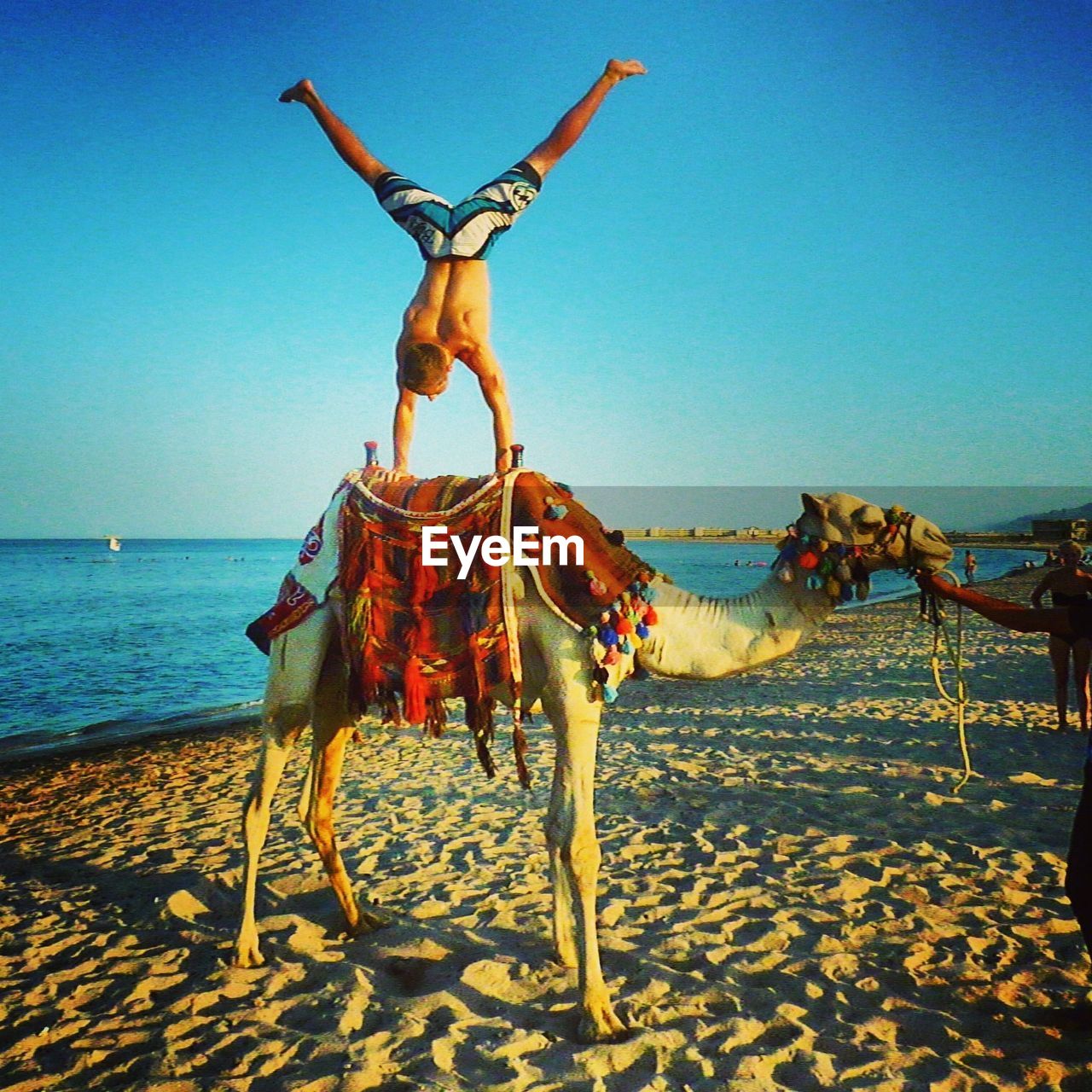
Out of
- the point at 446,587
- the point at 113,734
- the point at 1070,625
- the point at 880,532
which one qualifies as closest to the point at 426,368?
the point at 446,587

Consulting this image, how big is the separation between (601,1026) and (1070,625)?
2.65 meters

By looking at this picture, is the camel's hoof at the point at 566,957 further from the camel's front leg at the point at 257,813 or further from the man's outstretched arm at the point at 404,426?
the man's outstretched arm at the point at 404,426

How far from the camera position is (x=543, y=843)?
19.8 ft

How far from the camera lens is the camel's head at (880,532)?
3.36 metres

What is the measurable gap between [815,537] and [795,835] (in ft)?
11.3

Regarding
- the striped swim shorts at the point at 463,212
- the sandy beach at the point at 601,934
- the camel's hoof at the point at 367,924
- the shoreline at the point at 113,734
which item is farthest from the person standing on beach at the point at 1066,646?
the shoreline at the point at 113,734

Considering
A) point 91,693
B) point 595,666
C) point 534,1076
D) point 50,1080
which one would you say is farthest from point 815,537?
point 91,693

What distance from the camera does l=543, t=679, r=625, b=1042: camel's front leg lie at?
11.3 feet

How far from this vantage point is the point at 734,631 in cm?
368

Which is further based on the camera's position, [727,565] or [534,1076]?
[727,565]

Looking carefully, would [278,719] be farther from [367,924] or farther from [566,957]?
[566,957]

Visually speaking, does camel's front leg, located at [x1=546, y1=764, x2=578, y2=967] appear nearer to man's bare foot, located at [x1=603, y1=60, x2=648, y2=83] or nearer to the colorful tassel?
the colorful tassel

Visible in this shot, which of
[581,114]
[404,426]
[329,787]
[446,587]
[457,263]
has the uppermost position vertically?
[581,114]

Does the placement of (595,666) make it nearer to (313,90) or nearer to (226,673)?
(313,90)
